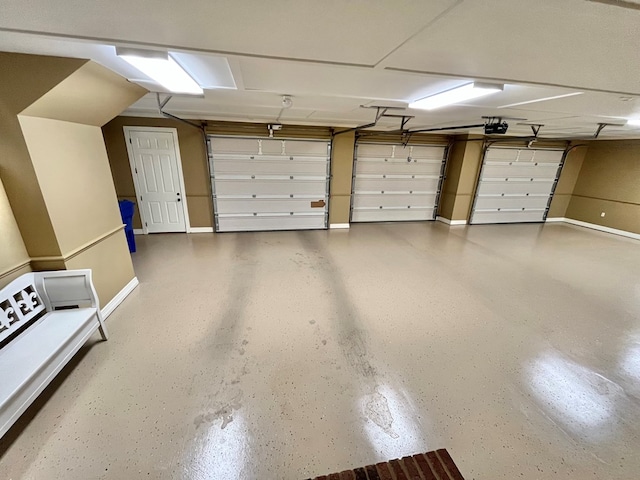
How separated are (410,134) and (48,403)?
7280 millimetres

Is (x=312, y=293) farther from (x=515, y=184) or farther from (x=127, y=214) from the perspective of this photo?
(x=515, y=184)

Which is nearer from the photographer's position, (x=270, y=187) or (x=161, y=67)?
(x=161, y=67)

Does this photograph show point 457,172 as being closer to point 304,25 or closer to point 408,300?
point 408,300

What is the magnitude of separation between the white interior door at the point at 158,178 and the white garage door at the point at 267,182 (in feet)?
2.37

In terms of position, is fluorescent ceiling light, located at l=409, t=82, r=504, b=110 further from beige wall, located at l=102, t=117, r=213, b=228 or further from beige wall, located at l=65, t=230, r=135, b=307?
Result: beige wall, located at l=102, t=117, r=213, b=228

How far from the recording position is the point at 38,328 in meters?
2.09

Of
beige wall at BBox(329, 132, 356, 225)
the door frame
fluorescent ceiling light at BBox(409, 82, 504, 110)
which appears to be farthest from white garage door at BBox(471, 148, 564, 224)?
the door frame

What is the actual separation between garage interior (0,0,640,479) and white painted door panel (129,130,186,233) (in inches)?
21.8

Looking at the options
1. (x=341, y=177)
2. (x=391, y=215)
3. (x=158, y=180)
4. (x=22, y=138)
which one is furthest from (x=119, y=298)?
(x=391, y=215)

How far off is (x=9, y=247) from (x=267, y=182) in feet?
13.7

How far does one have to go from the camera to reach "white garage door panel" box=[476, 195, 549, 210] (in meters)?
7.05

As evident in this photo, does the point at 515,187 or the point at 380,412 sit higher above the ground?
the point at 515,187

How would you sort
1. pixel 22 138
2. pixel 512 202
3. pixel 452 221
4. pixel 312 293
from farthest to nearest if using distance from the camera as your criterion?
pixel 512 202 < pixel 452 221 < pixel 312 293 < pixel 22 138

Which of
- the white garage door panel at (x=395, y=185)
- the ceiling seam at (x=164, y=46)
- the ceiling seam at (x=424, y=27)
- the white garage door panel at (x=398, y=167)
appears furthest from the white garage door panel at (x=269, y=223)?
the ceiling seam at (x=424, y=27)
